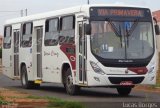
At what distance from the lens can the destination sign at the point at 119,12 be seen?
20.4 metres

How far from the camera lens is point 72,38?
21.3 meters

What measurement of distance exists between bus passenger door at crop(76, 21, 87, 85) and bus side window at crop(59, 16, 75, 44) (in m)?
0.52

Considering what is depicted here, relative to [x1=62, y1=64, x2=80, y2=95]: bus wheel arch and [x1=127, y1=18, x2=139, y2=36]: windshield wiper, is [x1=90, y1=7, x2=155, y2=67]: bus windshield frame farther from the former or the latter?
[x1=62, y1=64, x2=80, y2=95]: bus wheel arch

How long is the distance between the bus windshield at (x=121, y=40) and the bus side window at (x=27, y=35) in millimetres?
6432

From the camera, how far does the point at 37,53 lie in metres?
25.3

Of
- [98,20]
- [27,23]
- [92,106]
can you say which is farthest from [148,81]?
[27,23]

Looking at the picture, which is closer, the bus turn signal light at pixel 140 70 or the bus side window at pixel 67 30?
the bus turn signal light at pixel 140 70

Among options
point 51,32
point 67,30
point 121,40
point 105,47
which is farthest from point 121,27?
point 51,32

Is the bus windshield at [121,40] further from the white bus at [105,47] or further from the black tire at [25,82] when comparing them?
the black tire at [25,82]

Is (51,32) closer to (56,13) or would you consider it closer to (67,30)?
(56,13)

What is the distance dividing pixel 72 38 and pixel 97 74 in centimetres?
208

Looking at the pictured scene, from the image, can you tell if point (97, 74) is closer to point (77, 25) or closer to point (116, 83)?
point (116, 83)

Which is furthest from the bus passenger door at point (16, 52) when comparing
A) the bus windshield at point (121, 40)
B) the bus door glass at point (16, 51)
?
the bus windshield at point (121, 40)

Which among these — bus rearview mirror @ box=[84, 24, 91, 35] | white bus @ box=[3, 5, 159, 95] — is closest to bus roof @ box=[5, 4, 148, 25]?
white bus @ box=[3, 5, 159, 95]
